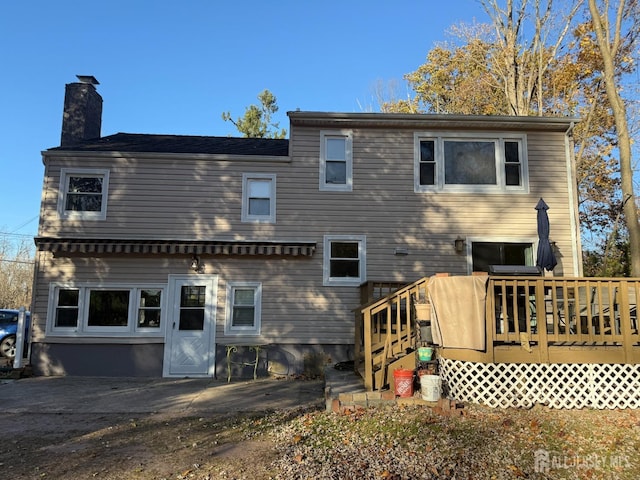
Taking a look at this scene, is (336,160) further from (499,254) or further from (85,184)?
(85,184)

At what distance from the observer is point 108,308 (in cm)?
1030

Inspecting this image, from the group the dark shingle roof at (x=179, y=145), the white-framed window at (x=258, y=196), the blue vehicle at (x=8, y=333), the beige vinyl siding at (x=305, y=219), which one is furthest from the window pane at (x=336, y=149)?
the blue vehicle at (x=8, y=333)

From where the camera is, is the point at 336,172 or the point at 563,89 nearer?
the point at 336,172

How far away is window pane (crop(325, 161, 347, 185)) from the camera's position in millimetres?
10844

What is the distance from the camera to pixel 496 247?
10680 mm

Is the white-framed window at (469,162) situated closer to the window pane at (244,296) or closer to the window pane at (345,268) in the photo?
the window pane at (345,268)

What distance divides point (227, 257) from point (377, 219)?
3.65 meters

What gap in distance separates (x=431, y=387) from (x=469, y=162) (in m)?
6.62

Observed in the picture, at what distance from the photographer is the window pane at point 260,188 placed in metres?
10.8

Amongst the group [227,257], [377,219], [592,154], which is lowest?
[227,257]

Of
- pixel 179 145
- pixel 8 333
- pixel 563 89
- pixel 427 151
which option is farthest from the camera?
pixel 563 89

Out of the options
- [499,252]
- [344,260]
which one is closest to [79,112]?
[344,260]

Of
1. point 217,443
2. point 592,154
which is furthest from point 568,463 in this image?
point 592,154

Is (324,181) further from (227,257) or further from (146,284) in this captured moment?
(146,284)
